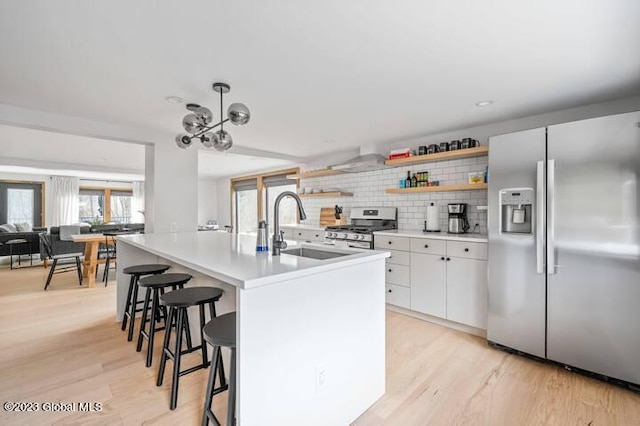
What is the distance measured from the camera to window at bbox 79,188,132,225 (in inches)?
353

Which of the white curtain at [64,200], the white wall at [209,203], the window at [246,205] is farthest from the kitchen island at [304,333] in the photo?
the white curtain at [64,200]

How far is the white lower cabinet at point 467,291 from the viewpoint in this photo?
2791 mm

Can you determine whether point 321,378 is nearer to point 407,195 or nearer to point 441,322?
point 441,322

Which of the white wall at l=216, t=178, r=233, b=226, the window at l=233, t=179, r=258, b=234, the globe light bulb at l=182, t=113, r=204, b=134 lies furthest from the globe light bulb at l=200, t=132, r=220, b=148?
the white wall at l=216, t=178, r=233, b=226

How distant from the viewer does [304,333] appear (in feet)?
4.61

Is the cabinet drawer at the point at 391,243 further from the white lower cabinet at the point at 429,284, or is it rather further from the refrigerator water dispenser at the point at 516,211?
the refrigerator water dispenser at the point at 516,211

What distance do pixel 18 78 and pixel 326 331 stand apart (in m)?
2.85

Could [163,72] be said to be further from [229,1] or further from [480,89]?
[480,89]

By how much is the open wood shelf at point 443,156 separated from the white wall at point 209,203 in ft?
23.0

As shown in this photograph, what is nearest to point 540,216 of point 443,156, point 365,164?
point 443,156

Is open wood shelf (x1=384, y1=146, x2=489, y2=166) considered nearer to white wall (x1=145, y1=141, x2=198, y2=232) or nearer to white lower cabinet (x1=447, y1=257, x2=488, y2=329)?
white lower cabinet (x1=447, y1=257, x2=488, y2=329)

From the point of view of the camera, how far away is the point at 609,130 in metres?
2.02

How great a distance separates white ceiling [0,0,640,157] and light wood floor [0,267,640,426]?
212 cm

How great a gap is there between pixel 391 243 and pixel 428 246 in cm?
45
